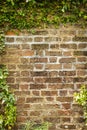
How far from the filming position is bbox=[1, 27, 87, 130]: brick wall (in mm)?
3885

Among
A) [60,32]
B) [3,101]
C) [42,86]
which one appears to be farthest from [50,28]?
[3,101]

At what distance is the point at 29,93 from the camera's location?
393 centimetres

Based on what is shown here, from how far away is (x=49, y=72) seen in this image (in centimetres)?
390

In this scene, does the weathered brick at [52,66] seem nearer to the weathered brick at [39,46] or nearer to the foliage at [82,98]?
the weathered brick at [39,46]

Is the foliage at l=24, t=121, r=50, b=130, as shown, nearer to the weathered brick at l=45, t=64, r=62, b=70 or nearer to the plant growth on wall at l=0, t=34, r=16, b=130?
the plant growth on wall at l=0, t=34, r=16, b=130

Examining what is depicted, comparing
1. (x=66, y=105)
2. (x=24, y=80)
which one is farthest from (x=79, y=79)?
(x=24, y=80)

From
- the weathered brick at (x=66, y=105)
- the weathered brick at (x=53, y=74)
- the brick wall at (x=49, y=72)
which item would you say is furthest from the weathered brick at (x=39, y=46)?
the weathered brick at (x=66, y=105)

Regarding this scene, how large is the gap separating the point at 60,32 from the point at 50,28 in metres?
0.15

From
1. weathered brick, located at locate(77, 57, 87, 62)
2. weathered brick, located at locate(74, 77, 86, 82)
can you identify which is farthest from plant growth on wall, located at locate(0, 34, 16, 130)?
weathered brick, located at locate(77, 57, 87, 62)

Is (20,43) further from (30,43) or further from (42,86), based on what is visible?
(42,86)

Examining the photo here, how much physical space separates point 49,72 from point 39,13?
2.69ft

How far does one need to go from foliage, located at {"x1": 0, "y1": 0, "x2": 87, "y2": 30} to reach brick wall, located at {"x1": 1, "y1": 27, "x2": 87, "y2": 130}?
0.12 metres

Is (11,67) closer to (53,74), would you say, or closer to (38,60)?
(38,60)

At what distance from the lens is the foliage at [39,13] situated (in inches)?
151
